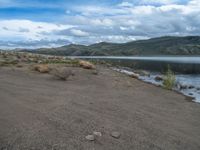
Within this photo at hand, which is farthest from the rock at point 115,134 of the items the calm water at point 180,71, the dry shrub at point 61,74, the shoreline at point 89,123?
the dry shrub at point 61,74

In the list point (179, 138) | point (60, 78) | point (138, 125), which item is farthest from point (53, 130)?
point (60, 78)

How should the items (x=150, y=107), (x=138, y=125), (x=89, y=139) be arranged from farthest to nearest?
(x=150, y=107) < (x=138, y=125) < (x=89, y=139)

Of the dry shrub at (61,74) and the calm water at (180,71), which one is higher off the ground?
the dry shrub at (61,74)

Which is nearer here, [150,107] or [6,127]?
[6,127]

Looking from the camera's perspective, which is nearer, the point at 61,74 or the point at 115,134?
the point at 115,134

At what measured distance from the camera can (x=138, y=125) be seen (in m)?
10.8

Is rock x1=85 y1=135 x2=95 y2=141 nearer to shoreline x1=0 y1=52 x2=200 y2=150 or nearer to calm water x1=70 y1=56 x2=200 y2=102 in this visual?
shoreline x1=0 y1=52 x2=200 y2=150

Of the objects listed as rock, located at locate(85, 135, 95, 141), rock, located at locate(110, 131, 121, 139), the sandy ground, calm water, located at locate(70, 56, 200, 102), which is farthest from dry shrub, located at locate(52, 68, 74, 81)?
rock, located at locate(85, 135, 95, 141)

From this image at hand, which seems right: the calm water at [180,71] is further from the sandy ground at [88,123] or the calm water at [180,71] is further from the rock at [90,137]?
the rock at [90,137]

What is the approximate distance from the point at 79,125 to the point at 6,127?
235 centimetres

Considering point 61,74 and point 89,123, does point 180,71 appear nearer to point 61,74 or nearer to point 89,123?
point 61,74

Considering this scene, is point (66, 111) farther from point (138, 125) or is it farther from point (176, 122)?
point (176, 122)

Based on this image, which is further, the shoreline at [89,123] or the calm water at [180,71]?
the calm water at [180,71]

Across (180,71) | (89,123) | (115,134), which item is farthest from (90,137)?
(180,71)
